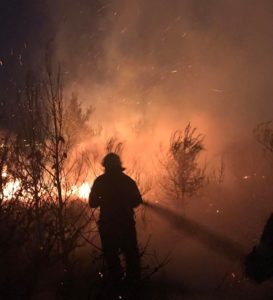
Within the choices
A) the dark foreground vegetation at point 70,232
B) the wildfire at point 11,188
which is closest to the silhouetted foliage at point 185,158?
the dark foreground vegetation at point 70,232

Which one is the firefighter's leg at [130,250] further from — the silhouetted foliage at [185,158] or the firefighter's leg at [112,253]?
the silhouetted foliage at [185,158]

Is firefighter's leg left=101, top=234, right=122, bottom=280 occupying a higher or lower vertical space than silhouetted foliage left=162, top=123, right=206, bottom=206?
lower

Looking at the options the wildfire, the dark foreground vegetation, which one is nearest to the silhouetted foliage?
the dark foreground vegetation

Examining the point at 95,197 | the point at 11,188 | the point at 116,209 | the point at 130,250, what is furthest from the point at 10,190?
the point at 130,250

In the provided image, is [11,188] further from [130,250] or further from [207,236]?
[207,236]

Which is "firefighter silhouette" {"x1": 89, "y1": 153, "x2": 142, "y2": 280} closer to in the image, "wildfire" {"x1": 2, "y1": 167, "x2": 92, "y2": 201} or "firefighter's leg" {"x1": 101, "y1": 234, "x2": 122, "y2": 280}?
"firefighter's leg" {"x1": 101, "y1": 234, "x2": 122, "y2": 280}

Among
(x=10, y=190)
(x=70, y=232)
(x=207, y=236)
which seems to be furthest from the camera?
(x=207, y=236)

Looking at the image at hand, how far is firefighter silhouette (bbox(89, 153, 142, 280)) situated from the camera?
19.6 ft

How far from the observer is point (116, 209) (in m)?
6.03

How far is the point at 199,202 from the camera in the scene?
20547 millimetres

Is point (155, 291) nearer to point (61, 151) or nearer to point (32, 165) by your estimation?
point (61, 151)

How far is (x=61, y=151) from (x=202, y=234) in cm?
769

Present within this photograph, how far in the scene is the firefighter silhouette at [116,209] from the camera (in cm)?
598

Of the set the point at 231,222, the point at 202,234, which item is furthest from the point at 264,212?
the point at 202,234
